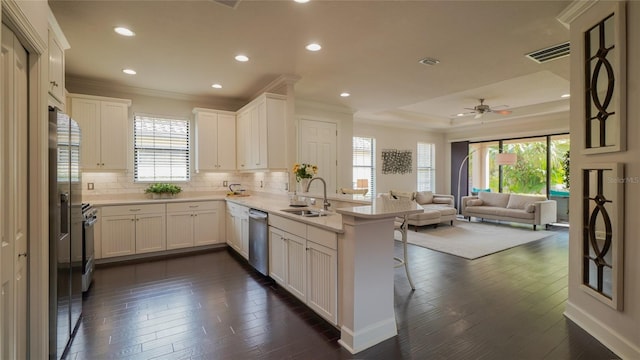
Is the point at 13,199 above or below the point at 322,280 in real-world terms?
above

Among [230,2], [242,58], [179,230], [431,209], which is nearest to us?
[230,2]

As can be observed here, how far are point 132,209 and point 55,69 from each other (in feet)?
8.27

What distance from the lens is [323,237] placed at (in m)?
2.53

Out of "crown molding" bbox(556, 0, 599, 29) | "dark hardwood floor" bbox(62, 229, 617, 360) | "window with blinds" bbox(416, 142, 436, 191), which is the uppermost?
"crown molding" bbox(556, 0, 599, 29)

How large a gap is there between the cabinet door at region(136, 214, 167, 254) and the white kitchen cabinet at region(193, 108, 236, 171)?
1.12 metres

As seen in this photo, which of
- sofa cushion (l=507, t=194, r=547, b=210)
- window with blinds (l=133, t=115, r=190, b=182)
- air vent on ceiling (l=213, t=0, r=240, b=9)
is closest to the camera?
air vent on ceiling (l=213, t=0, r=240, b=9)

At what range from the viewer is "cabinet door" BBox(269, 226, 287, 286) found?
3.21 metres

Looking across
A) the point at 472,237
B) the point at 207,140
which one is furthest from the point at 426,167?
the point at 207,140

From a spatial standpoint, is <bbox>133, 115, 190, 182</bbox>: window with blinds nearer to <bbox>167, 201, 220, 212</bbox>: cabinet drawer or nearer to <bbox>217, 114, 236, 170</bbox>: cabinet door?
<bbox>217, 114, 236, 170</bbox>: cabinet door

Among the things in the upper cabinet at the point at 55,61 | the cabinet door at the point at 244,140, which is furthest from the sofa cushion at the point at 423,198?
the upper cabinet at the point at 55,61

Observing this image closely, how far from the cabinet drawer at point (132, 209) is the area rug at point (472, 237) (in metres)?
4.44

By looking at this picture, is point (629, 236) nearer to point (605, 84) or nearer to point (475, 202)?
point (605, 84)

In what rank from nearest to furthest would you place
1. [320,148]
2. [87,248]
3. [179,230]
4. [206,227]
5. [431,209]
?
[87,248] < [179,230] < [206,227] < [320,148] < [431,209]

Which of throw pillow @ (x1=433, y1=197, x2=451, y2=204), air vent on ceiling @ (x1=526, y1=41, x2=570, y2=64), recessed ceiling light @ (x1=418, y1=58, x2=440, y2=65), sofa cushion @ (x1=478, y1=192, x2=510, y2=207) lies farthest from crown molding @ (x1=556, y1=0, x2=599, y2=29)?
sofa cushion @ (x1=478, y1=192, x2=510, y2=207)
